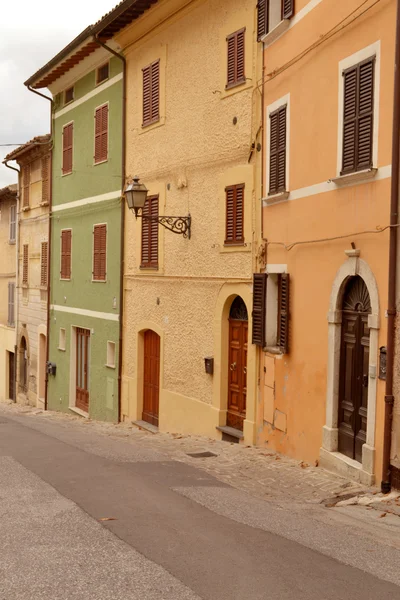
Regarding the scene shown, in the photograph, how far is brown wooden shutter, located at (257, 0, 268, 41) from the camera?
12.9 meters

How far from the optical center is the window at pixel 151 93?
17.0 metres

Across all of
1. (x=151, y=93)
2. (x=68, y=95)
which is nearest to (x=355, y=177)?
(x=151, y=93)

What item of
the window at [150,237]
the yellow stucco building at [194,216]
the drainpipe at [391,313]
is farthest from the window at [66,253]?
the drainpipe at [391,313]

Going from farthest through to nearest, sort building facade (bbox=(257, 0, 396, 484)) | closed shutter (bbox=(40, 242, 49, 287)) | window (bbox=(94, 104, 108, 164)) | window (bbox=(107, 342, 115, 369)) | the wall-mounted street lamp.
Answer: closed shutter (bbox=(40, 242, 49, 287)) → window (bbox=(94, 104, 108, 164)) → window (bbox=(107, 342, 115, 369)) → the wall-mounted street lamp → building facade (bbox=(257, 0, 396, 484))

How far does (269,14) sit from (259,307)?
4767 mm

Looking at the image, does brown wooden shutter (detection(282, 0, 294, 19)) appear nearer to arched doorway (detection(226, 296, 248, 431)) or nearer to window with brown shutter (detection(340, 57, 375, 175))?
window with brown shutter (detection(340, 57, 375, 175))

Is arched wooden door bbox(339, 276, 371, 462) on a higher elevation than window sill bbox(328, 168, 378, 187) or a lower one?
lower

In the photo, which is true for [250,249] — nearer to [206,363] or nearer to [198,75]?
[206,363]

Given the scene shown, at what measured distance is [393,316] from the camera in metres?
9.23

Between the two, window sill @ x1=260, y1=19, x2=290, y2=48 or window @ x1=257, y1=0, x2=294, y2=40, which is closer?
window sill @ x1=260, y1=19, x2=290, y2=48

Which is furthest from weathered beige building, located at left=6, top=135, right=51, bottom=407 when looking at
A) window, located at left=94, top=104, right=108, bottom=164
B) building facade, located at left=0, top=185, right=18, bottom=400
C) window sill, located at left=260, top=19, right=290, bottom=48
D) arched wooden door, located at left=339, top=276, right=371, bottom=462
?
arched wooden door, located at left=339, top=276, right=371, bottom=462

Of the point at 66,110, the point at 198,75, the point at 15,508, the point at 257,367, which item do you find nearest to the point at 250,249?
the point at 257,367

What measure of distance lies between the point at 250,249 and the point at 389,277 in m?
4.52

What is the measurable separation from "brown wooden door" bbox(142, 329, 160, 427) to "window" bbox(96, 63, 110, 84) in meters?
6.84
